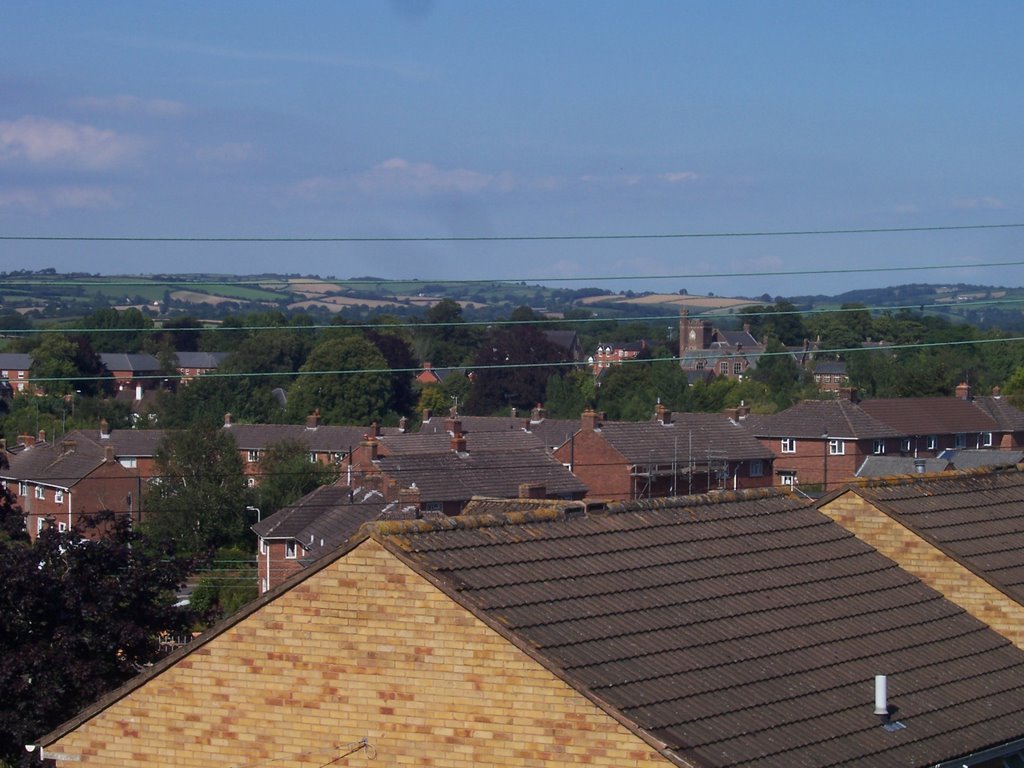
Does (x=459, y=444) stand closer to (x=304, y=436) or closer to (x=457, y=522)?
(x=304, y=436)

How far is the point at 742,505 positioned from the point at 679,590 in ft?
8.65

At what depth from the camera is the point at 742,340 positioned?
17538 centimetres

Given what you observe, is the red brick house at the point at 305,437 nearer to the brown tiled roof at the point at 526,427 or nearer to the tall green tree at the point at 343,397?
the brown tiled roof at the point at 526,427

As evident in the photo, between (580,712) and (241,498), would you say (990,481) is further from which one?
(241,498)

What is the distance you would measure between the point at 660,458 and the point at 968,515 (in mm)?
40038

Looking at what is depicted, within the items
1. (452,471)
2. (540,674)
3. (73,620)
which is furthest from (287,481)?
(540,674)

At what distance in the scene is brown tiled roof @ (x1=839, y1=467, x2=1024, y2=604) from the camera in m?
16.1

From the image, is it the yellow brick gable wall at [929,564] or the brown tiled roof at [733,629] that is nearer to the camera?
the brown tiled roof at [733,629]

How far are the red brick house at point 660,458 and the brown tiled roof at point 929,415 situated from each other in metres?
11.1

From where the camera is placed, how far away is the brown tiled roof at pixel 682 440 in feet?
189

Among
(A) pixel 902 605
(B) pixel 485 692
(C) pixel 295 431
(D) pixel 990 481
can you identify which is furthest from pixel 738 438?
(B) pixel 485 692

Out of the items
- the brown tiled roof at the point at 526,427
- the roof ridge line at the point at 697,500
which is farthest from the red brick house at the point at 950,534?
the brown tiled roof at the point at 526,427

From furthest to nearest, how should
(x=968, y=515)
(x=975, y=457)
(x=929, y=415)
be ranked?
(x=929, y=415), (x=975, y=457), (x=968, y=515)

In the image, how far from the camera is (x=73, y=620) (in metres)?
18.5
